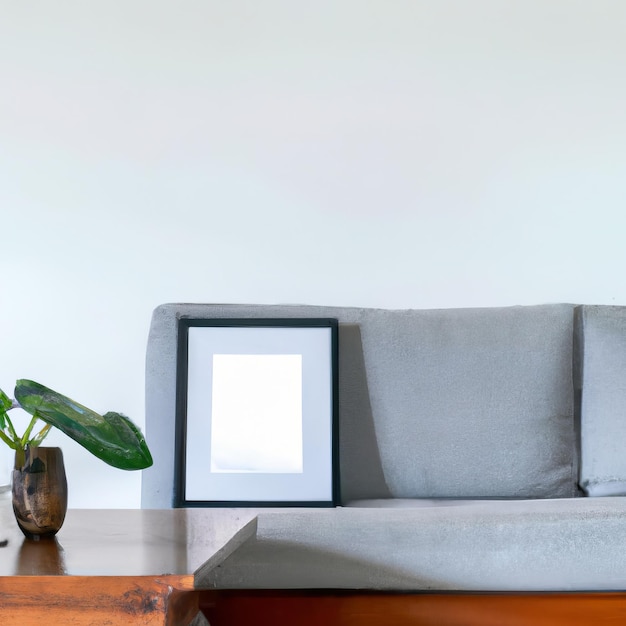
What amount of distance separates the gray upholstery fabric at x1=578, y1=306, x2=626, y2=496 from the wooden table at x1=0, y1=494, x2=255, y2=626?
4.37ft

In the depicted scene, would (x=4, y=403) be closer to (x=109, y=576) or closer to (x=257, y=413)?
(x=109, y=576)

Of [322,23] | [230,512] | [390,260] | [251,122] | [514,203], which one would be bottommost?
[230,512]

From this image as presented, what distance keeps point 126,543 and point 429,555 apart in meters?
0.46

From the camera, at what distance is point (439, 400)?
2273 millimetres

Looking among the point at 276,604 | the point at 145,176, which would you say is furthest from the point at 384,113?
the point at 276,604

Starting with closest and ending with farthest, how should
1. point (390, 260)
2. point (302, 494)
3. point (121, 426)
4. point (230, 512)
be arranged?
point (121, 426) → point (230, 512) → point (302, 494) → point (390, 260)

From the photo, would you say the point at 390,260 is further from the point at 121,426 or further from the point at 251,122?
the point at 121,426

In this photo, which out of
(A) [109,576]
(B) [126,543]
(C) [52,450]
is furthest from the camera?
(C) [52,450]

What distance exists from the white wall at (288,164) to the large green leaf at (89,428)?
4.77 feet

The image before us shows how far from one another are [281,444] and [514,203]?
114cm

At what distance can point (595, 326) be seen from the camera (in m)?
2.34

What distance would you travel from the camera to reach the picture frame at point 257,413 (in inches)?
86.9

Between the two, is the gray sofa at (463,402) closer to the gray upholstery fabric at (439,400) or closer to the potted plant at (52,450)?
the gray upholstery fabric at (439,400)

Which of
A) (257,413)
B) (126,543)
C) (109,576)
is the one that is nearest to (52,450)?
(126,543)
